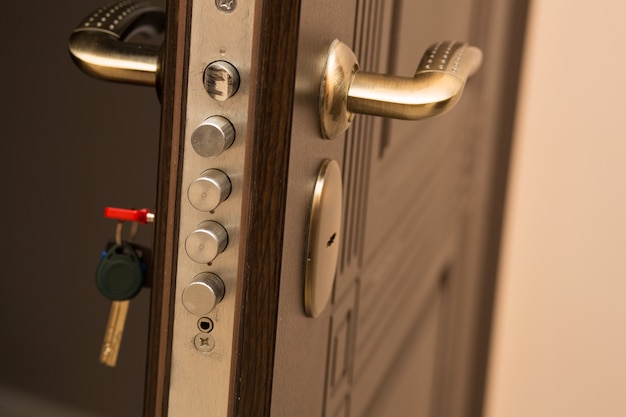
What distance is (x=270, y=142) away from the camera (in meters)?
0.36

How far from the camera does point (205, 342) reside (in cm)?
38

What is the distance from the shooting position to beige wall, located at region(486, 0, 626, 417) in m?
1.10

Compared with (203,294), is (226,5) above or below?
above

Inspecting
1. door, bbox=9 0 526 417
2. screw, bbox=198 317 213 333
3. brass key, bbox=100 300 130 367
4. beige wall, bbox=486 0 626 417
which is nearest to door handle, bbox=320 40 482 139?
door, bbox=9 0 526 417

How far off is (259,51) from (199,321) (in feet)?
0.45

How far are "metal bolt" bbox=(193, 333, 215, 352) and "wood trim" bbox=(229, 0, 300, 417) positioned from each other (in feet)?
0.05

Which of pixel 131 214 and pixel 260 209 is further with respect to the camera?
pixel 131 214

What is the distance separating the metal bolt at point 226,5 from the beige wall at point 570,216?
870 mm

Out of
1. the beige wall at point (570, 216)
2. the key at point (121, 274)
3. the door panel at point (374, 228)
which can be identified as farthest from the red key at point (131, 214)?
the beige wall at point (570, 216)

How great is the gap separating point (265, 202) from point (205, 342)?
8 centimetres

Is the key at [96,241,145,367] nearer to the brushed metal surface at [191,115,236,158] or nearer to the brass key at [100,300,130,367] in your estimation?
the brass key at [100,300,130,367]

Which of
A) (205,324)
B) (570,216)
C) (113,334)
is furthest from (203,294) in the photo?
(570,216)

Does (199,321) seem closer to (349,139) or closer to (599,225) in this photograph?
(349,139)

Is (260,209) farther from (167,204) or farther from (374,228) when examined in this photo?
(374,228)
